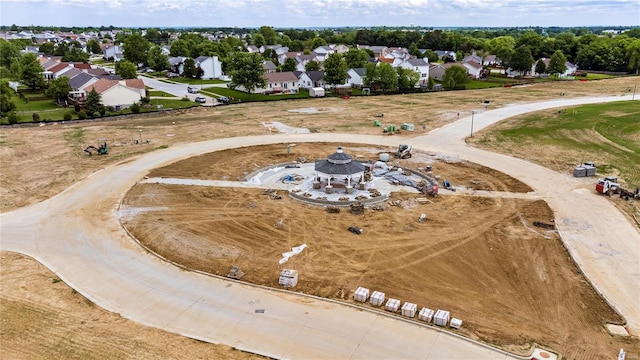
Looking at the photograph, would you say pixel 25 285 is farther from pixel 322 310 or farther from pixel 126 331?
pixel 322 310

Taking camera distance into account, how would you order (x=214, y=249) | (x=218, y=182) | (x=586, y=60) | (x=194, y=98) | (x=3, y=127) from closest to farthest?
(x=214, y=249), (x=218, y=182), (x=3, y=127), (x=194, y=98), (x=586, y=60)

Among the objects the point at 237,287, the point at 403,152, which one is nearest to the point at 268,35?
the point at 403,152

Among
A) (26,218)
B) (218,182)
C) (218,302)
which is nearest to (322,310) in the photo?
(218,302)

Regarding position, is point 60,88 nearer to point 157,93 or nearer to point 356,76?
point 157,93

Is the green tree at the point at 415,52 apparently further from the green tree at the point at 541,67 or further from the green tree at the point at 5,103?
the green tree at the point at 5,103

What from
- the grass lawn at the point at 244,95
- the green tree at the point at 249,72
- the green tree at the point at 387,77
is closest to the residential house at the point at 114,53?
the grass lawn at the point at 244,95

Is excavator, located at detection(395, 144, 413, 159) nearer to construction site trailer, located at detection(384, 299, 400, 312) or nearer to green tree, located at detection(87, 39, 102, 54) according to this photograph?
construction site trailer, located at detection(384, 299, 400, 312)
